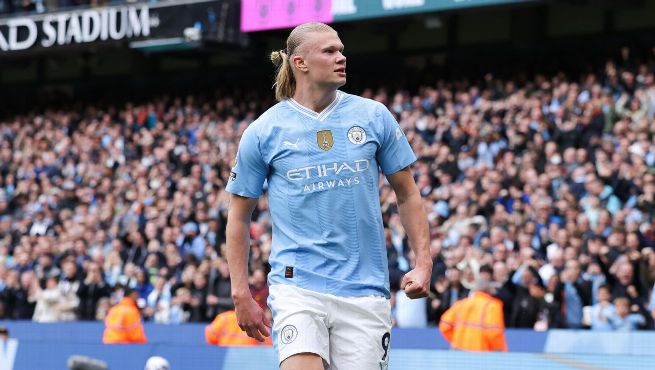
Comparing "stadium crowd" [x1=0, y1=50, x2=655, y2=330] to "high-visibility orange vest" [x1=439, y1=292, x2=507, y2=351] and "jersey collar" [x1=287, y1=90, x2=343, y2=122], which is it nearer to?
"high-visibility orange vest" [x1=439, y1=292, x2=507, y2=351]

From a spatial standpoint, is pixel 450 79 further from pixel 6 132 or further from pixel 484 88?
pixel 6 132

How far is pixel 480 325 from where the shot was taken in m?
12.4

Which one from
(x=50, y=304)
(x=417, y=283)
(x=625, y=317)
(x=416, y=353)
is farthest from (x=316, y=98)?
(x=50, y=304)

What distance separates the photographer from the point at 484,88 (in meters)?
20.6

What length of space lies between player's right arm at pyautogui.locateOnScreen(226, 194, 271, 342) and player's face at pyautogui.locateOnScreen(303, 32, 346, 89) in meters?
0.58

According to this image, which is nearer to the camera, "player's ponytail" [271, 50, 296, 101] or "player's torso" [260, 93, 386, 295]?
"player's torso" [260, 93, 386, 295]

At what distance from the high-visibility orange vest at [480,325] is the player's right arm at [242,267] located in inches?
275

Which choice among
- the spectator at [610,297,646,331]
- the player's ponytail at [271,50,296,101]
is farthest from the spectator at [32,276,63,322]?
the player's ponytail at [271,50,296,101]

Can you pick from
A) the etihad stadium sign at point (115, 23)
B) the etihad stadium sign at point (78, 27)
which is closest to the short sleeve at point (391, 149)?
the etihad stadium sign at point (115, 23)

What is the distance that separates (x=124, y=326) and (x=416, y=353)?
470cm

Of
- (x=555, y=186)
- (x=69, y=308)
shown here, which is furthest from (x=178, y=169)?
(x=555, y=186)

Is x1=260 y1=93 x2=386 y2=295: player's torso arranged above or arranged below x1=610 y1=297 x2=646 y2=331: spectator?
above

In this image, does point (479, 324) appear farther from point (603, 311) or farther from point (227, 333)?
point (227, 333)

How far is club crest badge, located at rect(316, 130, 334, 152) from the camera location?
5.41 metres
